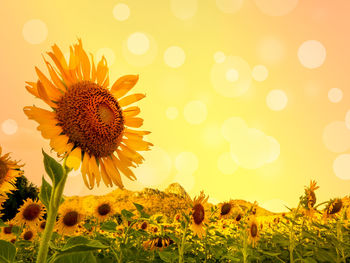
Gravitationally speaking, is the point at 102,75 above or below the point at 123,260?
above

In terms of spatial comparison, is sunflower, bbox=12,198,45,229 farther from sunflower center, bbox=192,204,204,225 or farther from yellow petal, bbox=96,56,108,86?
yellow petal, bbox=96,56,108,86

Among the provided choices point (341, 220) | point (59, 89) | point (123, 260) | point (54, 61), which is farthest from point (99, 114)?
point (341, 220)

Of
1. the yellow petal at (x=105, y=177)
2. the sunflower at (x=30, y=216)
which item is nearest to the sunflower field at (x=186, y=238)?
the sunflower at (x=30, y=216)

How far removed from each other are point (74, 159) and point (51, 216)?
1.16 ft

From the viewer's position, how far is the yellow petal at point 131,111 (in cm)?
247

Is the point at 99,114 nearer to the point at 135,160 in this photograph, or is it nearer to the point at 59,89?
the point at 59,89

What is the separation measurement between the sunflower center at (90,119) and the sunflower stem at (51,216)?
1.29 ft

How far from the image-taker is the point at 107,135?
2117mm

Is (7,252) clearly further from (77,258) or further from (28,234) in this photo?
(28,234)

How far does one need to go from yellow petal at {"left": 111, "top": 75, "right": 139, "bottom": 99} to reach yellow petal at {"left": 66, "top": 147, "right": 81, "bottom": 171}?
2.02 ft

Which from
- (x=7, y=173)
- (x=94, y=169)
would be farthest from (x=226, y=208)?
(x=94, y=169)

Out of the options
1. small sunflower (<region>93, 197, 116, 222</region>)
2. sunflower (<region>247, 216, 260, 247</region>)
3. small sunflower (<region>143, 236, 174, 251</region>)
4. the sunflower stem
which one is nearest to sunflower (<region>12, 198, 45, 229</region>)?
small sunflower (<region>93, 197, 116, 222</region>)

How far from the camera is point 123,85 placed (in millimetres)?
2418

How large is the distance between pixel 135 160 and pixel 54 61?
0.88 m
